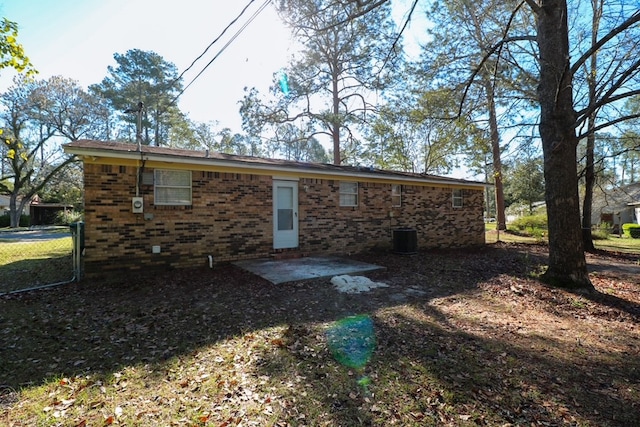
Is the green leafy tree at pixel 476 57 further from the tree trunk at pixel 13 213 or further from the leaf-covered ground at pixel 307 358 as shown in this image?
the tree trunk at pixel 13 213

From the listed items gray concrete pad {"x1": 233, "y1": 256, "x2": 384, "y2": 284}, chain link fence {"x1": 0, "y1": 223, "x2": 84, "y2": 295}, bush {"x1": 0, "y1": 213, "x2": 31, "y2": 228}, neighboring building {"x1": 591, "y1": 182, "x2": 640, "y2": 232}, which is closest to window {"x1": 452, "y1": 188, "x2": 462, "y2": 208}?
gray concrete pad {"x1": 233, "y1": 256, "x2": 384, "y2": 284}

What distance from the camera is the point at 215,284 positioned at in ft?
20.2

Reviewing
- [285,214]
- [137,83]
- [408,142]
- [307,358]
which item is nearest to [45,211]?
[137,83]

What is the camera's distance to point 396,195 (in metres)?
11.2

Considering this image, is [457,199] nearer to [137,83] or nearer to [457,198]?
[457,198]

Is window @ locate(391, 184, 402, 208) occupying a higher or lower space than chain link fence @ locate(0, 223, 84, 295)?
higher

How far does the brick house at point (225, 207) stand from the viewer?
648cm

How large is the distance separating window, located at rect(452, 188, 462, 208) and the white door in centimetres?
741

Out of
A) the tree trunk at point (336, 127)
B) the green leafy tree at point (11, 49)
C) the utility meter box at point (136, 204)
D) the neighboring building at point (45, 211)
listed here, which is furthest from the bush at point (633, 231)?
the neighboring building at point (45, 211)

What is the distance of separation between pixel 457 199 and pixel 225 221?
32.1 ft

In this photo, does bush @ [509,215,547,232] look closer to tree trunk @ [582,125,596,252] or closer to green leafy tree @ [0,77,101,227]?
tree trunk @ [582,125,596,252]

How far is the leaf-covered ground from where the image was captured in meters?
2.40

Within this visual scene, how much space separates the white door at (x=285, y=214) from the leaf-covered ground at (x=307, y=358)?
2.82m

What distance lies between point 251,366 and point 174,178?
546 centimetres
